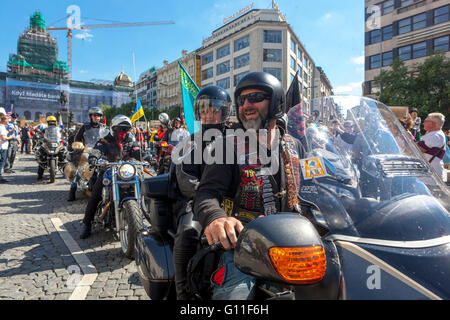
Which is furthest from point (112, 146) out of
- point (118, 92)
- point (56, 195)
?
point (118, 92)

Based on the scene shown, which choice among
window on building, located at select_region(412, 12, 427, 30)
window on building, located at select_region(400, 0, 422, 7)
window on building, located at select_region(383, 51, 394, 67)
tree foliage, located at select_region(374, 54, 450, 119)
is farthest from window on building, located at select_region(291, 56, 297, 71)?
tree foliage, located at select_region(374, 54, 450, 119)

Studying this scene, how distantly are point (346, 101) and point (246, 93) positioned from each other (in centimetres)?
54

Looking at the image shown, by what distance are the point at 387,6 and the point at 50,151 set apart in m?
36.9

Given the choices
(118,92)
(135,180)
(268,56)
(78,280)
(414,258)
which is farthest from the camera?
(118,92)

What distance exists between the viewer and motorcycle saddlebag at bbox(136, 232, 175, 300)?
195 cm

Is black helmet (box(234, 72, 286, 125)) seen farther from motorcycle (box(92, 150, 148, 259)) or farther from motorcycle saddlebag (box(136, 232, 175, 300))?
motorcycle (box(92, 150, 148, 259))

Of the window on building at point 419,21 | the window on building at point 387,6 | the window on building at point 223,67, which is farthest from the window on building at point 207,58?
the window on building at point 419,21

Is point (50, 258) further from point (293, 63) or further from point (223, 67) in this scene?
point (223, 67)

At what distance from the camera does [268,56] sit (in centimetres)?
4609

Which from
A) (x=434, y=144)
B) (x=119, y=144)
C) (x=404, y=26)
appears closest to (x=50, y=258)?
(x=119, y=144)

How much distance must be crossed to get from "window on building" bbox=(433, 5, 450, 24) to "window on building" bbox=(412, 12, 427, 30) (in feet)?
2.72

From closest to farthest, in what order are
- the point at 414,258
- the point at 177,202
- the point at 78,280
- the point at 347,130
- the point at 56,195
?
the point at 414,258 → the point at 347,130 → the point at 177,202 → the point at 78,280 → the point at 56,195

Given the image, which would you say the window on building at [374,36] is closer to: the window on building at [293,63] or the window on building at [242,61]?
the window on building at [293,63]
